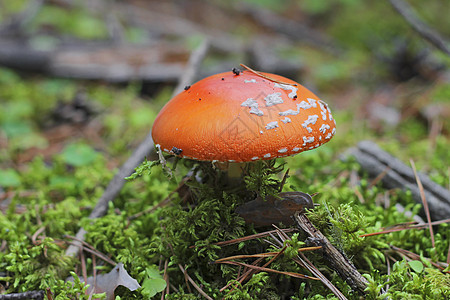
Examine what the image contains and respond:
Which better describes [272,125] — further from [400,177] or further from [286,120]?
[400,177]

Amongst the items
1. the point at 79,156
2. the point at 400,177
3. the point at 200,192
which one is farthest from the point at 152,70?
the point at 400,177

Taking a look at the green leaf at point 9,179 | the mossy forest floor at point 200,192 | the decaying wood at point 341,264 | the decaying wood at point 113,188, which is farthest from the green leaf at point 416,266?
the green leaf at point 9,179

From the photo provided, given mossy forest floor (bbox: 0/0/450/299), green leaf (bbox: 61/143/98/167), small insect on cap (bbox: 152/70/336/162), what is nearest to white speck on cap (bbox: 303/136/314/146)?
small insect on cap (bbox: 152/70/336/162)

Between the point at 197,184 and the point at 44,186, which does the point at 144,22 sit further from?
the point at 197,184

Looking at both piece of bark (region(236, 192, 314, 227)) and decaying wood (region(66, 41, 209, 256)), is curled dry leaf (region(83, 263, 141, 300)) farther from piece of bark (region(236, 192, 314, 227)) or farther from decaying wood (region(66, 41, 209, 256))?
piece of bark (region(236, 192, 314, 227))

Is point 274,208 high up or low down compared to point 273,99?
down

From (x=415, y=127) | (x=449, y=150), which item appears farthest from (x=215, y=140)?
(x=415, y=127)
